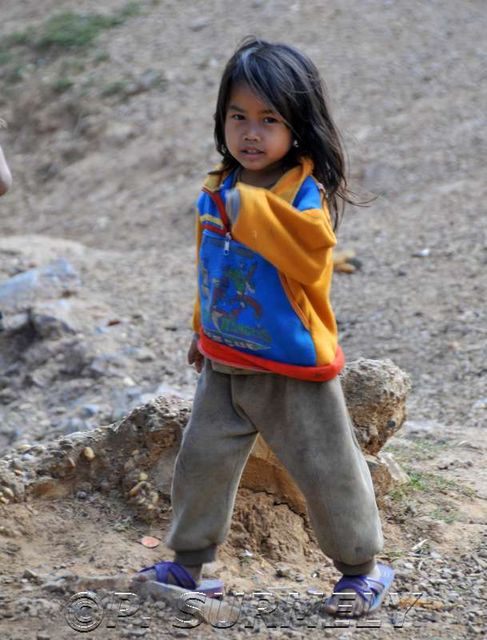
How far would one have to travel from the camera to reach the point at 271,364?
2.72 metres

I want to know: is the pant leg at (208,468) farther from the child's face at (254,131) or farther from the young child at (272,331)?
the child's face at (254,131)

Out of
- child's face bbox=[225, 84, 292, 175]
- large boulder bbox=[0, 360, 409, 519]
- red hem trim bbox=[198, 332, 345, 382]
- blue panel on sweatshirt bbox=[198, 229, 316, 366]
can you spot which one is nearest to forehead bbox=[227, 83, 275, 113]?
child's face bbox=[225, 84, 292, 175]

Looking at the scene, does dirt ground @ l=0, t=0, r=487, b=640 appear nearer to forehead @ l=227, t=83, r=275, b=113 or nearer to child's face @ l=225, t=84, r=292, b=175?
child's face @ l=225, t=84, r=292, b=175

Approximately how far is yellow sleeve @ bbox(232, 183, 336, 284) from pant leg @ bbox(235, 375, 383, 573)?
0.33 m

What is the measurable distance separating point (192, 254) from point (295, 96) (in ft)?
16.4

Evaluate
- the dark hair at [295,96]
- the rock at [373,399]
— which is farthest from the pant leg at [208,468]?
the rock at [373,399]

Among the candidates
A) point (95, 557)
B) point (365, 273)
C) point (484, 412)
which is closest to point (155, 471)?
point (95, 557)

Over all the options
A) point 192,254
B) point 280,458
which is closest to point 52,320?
point 192,254

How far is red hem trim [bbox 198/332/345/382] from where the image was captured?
8.86ft

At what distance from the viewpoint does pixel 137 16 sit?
12.5 meters

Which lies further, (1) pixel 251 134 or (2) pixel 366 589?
(2) pixel 366 589

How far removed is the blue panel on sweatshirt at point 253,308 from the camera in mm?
2691

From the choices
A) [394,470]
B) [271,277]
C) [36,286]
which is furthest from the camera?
[36,286]

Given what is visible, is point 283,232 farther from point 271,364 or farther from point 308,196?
point 271,364
